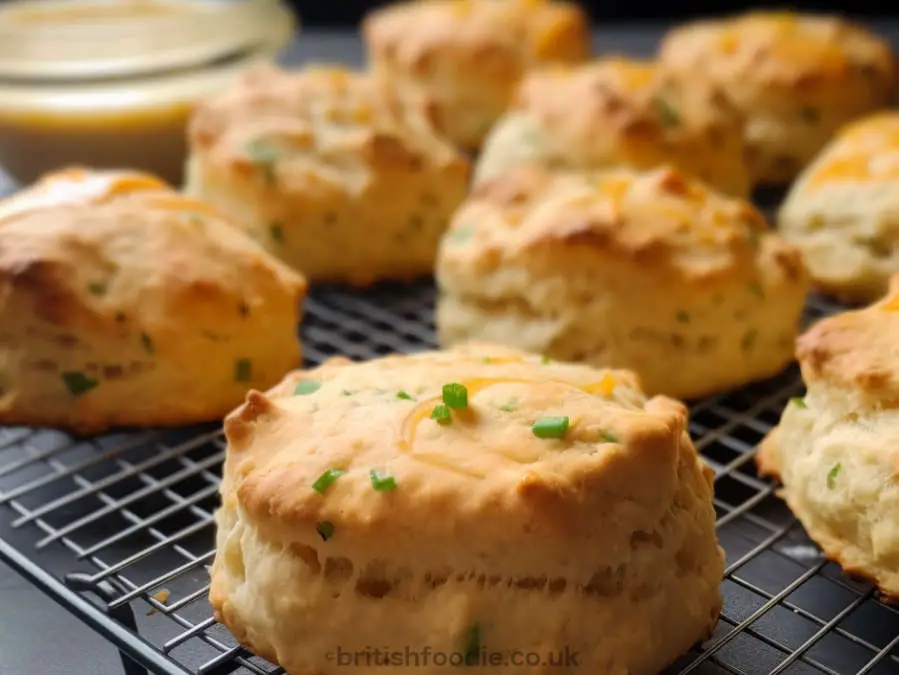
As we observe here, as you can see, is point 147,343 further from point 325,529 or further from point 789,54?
point 789,54

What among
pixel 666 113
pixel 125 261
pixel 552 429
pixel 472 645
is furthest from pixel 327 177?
pixel 472 645

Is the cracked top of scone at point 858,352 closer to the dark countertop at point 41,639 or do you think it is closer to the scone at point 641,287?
the scone at point 641,287

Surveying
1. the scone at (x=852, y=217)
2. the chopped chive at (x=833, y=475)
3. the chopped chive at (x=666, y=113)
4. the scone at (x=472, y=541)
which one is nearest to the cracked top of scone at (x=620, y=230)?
the scone at (x=852, y=217)

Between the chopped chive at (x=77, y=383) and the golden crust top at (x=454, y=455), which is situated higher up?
the golden crust top at (x=454, y=455)

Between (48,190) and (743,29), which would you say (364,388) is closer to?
(48,190)

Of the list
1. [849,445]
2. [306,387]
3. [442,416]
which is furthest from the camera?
[306,387]
